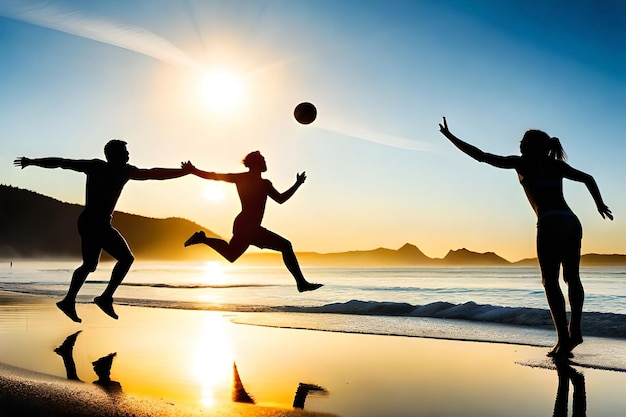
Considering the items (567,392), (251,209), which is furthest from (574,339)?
(251,209)

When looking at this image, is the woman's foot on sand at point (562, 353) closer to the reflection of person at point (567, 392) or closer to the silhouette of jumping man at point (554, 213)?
the silhouette of jumping man at point (554, 213)

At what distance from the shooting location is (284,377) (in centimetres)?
604

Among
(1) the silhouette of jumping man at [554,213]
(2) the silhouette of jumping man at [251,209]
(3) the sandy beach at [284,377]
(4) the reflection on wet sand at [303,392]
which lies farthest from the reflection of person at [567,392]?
(2) the silhouette of jumping man at [251,209]

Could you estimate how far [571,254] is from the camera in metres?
7.11

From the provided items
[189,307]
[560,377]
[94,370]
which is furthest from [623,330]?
[189,307]

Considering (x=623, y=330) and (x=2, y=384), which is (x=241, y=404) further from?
(x=623, y=330)

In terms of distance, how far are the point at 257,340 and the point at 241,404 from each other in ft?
14.0

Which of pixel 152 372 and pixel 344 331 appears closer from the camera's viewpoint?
pixel 152 372

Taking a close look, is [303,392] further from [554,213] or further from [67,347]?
[67,347]

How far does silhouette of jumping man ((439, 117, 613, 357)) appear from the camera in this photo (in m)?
7.11

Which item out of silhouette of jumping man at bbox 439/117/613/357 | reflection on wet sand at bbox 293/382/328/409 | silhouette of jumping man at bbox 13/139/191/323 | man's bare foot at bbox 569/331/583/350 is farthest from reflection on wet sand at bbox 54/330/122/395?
man's bare foot at bbox 569/331/583/350

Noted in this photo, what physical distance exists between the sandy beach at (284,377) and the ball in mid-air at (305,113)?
3518 mm

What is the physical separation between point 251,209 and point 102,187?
2.04 meters

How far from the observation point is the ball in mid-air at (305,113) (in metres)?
9.35
